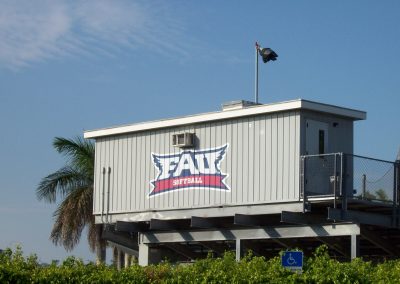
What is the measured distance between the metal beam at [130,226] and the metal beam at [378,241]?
795 cm

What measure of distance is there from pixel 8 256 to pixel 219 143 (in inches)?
503

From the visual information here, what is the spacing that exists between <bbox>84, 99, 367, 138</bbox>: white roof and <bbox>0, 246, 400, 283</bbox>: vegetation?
7216 mm

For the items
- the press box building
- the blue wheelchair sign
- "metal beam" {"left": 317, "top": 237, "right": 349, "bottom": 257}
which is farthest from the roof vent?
the blue wheelchair sign

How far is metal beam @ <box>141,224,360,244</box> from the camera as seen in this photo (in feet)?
92.6

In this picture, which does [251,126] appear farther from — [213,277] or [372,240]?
[213,277]

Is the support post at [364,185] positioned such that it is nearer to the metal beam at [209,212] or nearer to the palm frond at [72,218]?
the metal beam at [209,212]

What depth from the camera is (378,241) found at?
1195 inches

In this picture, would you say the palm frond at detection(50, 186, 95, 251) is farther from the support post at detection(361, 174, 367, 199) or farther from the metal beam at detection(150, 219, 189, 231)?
the support post at detection(361, 174, 367, 199)

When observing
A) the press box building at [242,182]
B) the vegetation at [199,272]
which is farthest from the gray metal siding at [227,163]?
the vegetation at [199,272]

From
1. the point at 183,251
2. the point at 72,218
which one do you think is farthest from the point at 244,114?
the point at 72,218

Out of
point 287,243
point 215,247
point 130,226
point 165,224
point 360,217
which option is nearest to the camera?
point 360,217

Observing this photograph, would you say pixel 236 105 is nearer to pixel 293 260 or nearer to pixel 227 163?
pixel 227 163

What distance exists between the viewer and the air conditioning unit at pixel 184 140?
101 feet

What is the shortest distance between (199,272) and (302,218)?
9001mm
